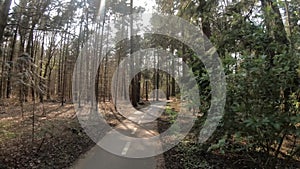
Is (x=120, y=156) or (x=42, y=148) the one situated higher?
(x=42, y=148)

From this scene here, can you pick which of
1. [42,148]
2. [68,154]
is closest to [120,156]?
[68,154]

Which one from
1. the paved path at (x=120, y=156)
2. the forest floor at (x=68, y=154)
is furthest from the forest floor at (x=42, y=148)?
the paved path at (x=120, y=156)

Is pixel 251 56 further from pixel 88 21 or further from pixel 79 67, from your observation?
pixel 79 67

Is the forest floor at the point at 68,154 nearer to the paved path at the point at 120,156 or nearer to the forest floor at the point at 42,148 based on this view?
the forest floor at the point at 42,148

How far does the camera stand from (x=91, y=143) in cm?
984

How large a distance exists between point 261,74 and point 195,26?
7.02 metres

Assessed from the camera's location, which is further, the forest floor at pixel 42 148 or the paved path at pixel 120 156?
the paved path at pixel 120 156

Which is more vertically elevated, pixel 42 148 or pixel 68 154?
pixel 42 148

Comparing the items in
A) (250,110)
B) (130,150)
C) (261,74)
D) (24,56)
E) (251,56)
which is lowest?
(130,150)

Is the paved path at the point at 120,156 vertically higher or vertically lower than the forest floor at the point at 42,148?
lower

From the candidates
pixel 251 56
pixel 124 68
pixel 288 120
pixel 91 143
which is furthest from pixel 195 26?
pixel 124 68

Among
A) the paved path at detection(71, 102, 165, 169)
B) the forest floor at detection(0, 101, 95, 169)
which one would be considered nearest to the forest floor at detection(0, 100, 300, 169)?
the forest floor at detection(0, 101, 95, 169)

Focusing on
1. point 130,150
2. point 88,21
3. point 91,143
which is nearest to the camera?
point 130,150

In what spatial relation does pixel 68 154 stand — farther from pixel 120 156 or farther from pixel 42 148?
pixel 120 156
